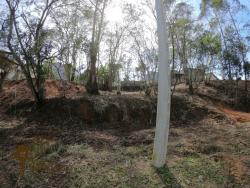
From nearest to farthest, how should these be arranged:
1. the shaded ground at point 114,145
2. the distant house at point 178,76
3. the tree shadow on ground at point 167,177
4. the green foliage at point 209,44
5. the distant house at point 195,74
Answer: the tree shadow on ground at point 167,177
the shaded ground at point 114,145
the distant house at point 195,74
the distant house at point 178,76
the green foliage at point 209,44

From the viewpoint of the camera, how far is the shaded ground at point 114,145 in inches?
372

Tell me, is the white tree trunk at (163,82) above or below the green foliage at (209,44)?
below

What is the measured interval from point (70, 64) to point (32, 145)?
27.4 feet

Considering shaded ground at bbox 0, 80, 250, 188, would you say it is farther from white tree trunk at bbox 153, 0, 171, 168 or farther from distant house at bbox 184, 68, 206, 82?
distant house at bbox 184, 68, 206, 82

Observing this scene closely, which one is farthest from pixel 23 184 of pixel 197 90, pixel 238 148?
pixel 197 90

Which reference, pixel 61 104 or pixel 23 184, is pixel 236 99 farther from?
pixel 23 184

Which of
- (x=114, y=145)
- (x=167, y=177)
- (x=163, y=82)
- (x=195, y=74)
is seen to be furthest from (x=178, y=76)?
(x=167, y=177)

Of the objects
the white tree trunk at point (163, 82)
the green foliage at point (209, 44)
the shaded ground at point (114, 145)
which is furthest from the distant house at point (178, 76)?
the white tree trunk at point (163, 82)

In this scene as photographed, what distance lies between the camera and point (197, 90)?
2047 centimetres

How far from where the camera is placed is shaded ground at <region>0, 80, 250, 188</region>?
945 centimetres

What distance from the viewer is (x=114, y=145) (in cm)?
1138

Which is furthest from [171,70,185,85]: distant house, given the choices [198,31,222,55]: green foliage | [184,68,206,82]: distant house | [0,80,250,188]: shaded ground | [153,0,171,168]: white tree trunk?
[153,0,171,168]: white tree trunk

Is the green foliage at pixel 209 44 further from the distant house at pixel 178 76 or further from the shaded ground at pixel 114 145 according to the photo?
the shaded ground at pixel 114 145

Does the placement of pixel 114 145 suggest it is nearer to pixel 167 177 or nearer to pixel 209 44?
pixel 167 177
